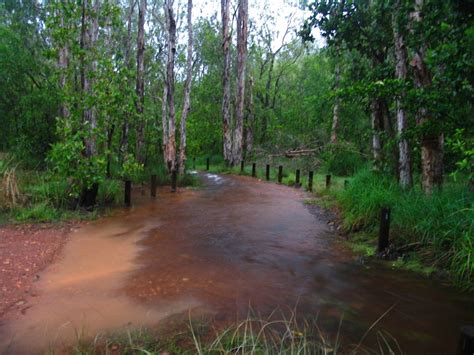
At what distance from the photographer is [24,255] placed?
253 inches

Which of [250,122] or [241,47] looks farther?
[250,122]

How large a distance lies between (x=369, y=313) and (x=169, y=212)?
21.6 feet

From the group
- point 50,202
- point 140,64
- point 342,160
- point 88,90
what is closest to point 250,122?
point 342,160

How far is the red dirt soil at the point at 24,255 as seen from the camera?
5.00 m

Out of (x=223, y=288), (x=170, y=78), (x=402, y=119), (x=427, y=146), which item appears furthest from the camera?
(x=170, y=78)

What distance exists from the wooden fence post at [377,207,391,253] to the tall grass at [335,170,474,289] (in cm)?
29

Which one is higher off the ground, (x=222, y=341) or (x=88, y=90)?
(x=88, y=90)

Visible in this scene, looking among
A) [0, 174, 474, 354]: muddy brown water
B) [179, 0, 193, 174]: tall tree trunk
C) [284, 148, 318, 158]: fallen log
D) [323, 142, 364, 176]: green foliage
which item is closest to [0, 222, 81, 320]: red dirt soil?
[0, 174, 474, 354]: muddy brown water

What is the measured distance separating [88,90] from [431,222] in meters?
8.18

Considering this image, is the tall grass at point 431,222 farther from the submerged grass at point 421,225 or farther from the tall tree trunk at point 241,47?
the tall tree trunk at point 241,47

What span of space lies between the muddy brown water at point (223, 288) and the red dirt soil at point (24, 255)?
181mm

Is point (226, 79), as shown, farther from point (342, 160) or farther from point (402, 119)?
point (402, 119)

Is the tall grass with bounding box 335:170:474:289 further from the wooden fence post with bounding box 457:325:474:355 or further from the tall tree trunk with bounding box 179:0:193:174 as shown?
the tall tree trunk with bounding box 179:0:193:174

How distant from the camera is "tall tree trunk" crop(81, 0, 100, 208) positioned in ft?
29.7
